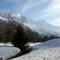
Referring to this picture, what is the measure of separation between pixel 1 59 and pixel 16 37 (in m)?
18.3

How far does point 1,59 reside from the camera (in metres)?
11.4

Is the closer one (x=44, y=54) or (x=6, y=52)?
(x=44, y=54)

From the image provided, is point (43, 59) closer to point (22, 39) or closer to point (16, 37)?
point (22, 39)

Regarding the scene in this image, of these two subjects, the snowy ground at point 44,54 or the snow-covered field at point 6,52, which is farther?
the snow-covered field at point 6,52

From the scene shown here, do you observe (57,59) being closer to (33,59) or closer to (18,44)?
(33,59)

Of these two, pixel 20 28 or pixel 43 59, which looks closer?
pixel 43 59

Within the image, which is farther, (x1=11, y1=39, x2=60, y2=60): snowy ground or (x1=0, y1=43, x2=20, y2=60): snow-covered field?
(x1=0, y1=43, x2=20, y2=60): snow-covered field

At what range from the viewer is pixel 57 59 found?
10.6 metres

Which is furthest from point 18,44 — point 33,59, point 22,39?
point 33,59

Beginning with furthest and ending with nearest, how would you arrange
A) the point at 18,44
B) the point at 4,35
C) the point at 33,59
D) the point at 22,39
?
the point at 4,35 → the point at 22,39 → the point at 18,44 → the point at 33,59

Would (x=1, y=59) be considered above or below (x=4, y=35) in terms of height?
below

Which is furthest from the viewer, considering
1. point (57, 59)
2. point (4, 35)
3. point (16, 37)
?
point (4, 35)

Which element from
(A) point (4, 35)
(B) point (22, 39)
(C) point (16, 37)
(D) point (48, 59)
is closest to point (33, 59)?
(D) point (48, 59)

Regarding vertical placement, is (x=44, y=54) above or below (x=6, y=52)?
below
